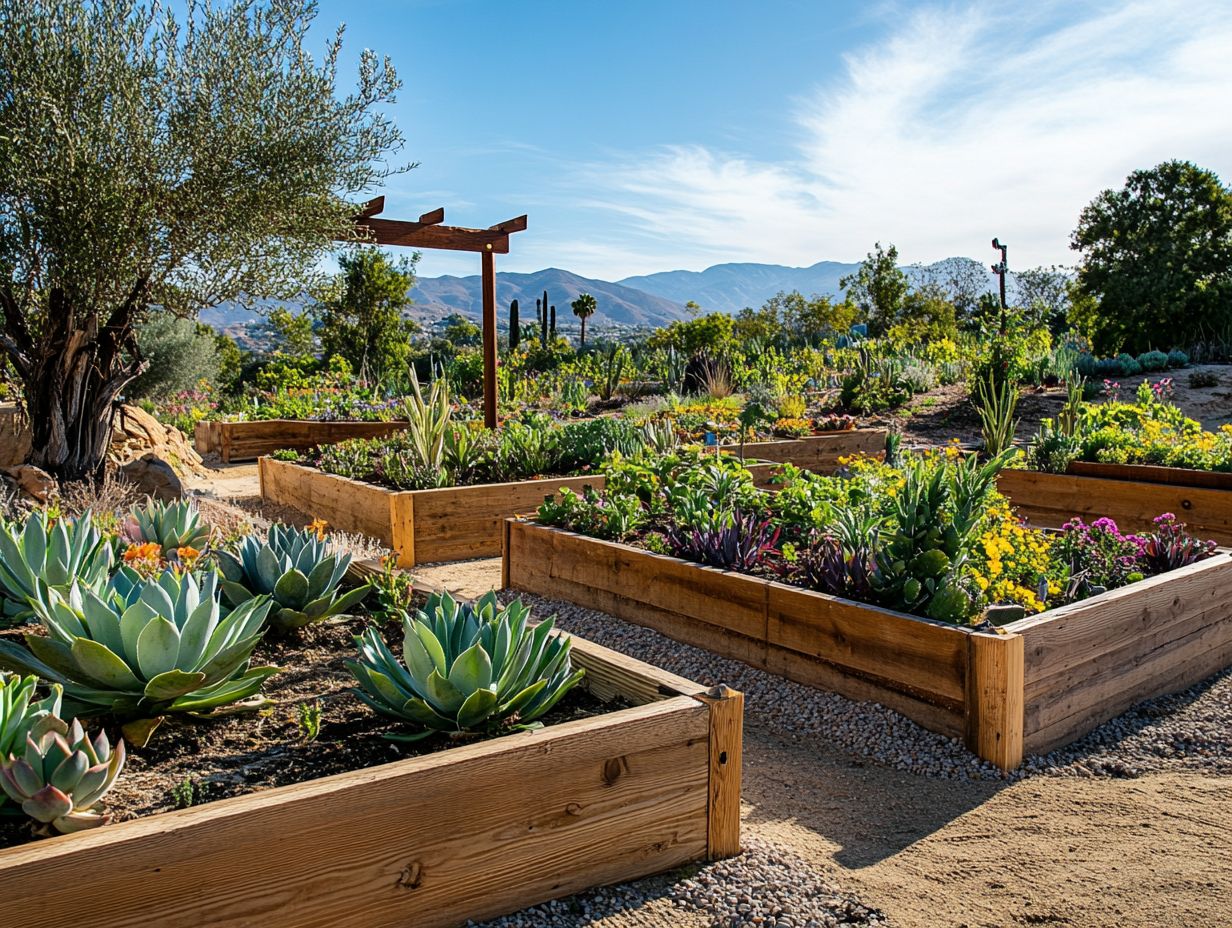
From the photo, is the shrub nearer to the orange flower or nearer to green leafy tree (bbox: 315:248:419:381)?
green leafy tree (bbox: 315:248:419:381)

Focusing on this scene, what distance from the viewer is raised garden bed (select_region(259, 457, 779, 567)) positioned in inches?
240

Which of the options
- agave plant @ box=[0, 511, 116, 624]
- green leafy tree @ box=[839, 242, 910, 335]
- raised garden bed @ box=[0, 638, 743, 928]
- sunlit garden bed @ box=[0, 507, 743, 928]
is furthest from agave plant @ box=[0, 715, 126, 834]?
green leafy tree @ box=[839, 242, 910, 335]

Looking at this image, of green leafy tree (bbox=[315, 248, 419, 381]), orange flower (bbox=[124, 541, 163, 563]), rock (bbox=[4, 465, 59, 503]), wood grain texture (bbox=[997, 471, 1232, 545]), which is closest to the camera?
orange flower (bbox=[124, 541, 163, 563])

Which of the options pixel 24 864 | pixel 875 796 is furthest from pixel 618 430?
pixel 24 864

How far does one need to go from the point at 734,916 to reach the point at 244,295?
6454 millimetres

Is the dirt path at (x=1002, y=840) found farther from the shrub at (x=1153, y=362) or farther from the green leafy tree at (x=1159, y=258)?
the green leafy tree at (x=1159, y=258)

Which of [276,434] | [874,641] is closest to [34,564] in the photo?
[874,641]

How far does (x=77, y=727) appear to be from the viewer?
1854 mm

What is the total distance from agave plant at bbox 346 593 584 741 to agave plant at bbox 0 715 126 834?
0.63 m

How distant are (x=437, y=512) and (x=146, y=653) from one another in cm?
388

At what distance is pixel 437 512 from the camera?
20.3ft

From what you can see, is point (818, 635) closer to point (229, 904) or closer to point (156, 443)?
point (229, 904)

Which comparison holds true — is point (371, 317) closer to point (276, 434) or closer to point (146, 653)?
point (276, 434)

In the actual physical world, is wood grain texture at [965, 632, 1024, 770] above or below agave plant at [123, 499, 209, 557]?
below
